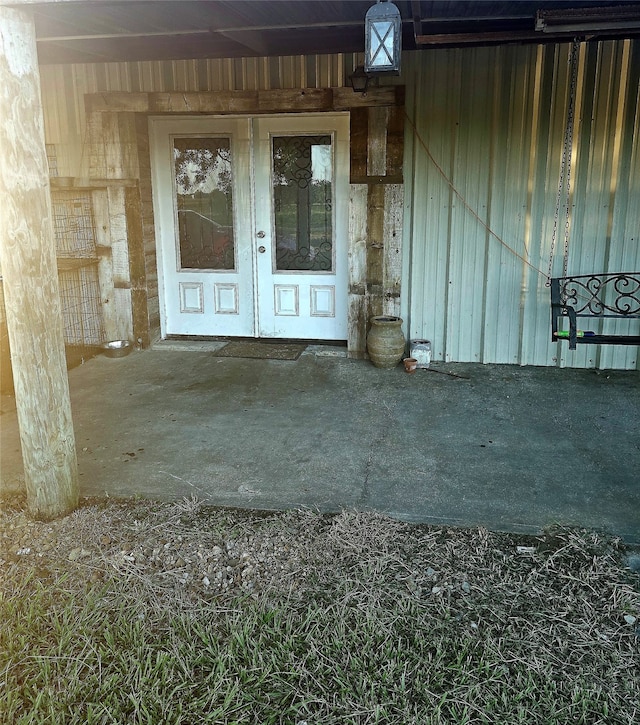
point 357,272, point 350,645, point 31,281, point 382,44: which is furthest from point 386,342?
point 350,645

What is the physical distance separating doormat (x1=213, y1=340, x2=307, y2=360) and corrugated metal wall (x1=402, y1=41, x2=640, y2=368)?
3.57 feet

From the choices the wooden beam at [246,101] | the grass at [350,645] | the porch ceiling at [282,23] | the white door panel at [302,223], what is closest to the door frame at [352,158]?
the wooden beam at [246,101]

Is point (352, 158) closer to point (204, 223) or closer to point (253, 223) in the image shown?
point (253, 223)

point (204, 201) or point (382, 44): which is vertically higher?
point (382, 44)

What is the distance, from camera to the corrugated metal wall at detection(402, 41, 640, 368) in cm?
523

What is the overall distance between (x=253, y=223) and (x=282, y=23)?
227 cm

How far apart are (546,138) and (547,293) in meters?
1.23

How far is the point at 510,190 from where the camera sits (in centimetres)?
548

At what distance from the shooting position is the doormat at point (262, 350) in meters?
6.07

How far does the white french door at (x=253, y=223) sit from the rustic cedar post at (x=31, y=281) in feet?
10.5

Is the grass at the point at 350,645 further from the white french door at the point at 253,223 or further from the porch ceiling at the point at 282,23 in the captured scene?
the white french door at the point at 253,223

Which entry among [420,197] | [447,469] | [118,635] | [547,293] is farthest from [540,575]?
[420,197]

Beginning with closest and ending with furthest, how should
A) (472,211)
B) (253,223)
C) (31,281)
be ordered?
(31,281), (472,211), (253,223)

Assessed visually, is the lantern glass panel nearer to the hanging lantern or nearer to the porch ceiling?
the hanging lantern
